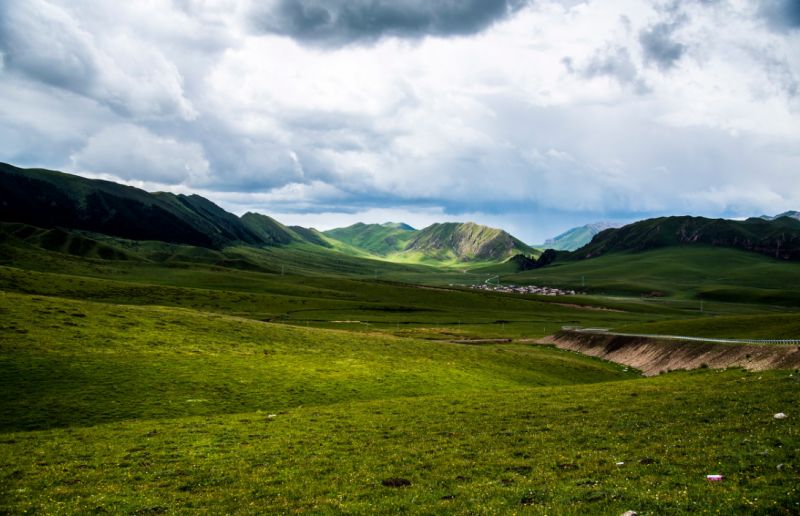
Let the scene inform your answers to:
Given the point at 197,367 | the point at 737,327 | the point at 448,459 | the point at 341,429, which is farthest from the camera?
the point at 737,327

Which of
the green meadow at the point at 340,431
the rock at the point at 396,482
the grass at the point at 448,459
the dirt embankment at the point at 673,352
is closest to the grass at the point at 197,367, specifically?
the green meadow at the point at 340,431

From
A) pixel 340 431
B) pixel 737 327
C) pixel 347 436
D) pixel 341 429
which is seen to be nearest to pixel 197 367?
pixel 341 429

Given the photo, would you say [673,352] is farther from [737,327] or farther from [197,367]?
[197,367]

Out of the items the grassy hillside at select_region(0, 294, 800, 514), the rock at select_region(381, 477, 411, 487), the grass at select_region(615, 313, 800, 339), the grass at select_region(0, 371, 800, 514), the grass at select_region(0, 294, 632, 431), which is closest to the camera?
the grass at select_region(0, 371, 800, 514)

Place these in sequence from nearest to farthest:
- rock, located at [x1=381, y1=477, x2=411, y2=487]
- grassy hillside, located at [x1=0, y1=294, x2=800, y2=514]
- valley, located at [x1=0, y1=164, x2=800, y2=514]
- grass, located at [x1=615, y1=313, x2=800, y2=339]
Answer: grassy hillside, located at [x1=0, y1=294, x2=800, y2=514]
valley, located at [x1=0, y1=164, x2=800, y2=514]
rock, located at [x1=381, y1=477, x2=411, y2=487]
grass, located at [x1=615, y1=313, x2=800, y2=339]

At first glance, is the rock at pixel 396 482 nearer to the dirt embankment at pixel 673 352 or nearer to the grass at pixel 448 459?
the grass at pixel 448 459

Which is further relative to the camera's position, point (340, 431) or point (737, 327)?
point (737, 327)

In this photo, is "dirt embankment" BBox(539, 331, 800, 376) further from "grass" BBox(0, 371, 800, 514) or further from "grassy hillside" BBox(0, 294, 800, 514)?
"grass" BBox(0, 371, 800, 514)

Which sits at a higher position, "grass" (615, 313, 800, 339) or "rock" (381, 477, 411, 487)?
"grass" (615, 313, 800, 339)

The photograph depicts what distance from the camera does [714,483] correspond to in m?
16.5

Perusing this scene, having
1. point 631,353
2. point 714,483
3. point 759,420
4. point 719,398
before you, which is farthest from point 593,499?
point 631,353

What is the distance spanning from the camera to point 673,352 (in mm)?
68250

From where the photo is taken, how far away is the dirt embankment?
148ft

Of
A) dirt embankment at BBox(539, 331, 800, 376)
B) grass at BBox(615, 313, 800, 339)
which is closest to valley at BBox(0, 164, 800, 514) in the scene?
dirt embankment at BBox(539, 331, 800, 376)
